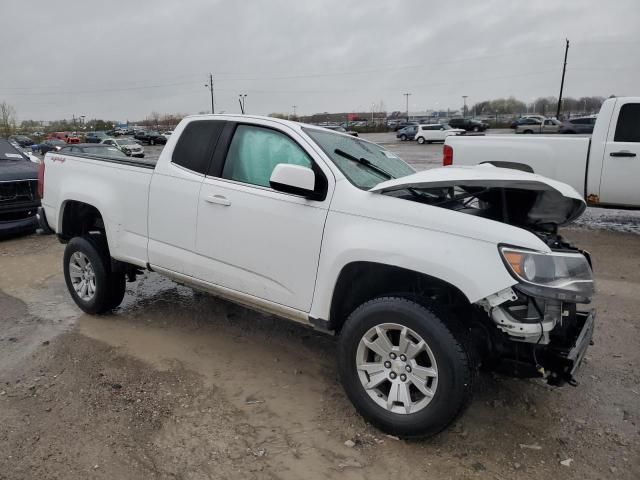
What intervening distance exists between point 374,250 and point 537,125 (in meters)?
46.7

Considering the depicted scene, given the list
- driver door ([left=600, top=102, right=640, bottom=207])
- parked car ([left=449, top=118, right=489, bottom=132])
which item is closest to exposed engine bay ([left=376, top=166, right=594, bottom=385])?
driver door ([left=600, top=102, right=640, bottom=207])

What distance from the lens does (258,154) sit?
375cm

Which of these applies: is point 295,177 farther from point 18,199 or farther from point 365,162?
point 18,199

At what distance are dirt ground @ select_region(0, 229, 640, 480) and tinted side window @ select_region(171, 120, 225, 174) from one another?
5.05 feet

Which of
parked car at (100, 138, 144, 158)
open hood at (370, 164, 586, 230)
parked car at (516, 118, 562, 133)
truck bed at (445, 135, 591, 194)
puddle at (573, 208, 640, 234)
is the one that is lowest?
puddle at (573, 208, 640, 234)

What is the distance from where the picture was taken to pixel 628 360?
396 centimetres

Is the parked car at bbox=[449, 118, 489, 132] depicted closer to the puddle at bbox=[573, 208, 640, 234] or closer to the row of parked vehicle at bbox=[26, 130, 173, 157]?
the row of parked vehicle at bbox=[26, 130, 173, 157]

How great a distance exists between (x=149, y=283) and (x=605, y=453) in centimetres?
497

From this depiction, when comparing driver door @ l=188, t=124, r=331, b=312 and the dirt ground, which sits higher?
driver door @ l=188, t=124, r=331, b=312

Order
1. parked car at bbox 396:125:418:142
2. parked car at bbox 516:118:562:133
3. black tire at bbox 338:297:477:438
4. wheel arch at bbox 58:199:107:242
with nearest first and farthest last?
1. black tire at bbox 338:297:477:438
2. wheel arch at bbox 58:199:107:242
3. parked car at bbox 516:118:562:133
4. parked car at bbox 396:125:418:142

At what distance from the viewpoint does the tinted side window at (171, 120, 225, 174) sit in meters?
3.97

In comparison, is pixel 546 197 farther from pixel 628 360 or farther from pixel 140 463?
pixel 140 463

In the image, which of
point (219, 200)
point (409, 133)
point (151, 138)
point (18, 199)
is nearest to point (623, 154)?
point (219, 200)

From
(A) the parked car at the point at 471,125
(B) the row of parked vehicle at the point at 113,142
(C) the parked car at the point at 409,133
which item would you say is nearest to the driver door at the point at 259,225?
(B) the row of parked vehicle at the point at 113,142
